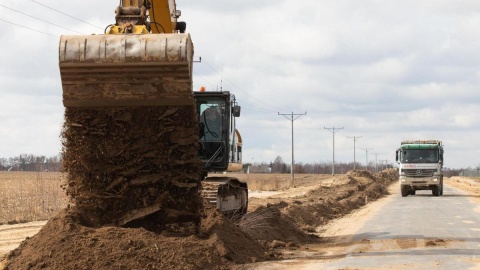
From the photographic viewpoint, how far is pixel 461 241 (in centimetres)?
1769

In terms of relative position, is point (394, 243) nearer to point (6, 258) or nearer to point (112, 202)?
point (112, 202)

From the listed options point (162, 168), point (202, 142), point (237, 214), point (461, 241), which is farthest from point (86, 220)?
point (461, 241)

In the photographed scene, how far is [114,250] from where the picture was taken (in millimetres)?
12023

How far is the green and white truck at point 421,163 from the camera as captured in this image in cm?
4178

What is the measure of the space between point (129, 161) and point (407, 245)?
266 inches

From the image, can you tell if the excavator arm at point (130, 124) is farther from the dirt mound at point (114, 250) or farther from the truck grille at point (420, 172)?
the truck grille at point (420, 172)

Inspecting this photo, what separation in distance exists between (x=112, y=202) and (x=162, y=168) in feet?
3.95

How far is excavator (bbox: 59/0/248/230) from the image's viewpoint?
12.8m

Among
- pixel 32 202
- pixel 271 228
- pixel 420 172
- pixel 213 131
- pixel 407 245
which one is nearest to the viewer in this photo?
pixel 407 245

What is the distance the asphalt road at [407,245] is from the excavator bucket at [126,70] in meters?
3.58

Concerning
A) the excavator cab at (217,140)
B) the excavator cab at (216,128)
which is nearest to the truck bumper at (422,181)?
the excavator cab at (217,140)

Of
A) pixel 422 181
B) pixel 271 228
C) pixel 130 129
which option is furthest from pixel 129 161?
pixel 422 181

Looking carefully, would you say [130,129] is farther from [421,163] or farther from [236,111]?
[421,163]

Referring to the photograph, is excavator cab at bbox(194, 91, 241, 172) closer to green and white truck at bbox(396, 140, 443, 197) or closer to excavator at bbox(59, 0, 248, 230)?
excavator at bbox(59, 0, 248, 230)
